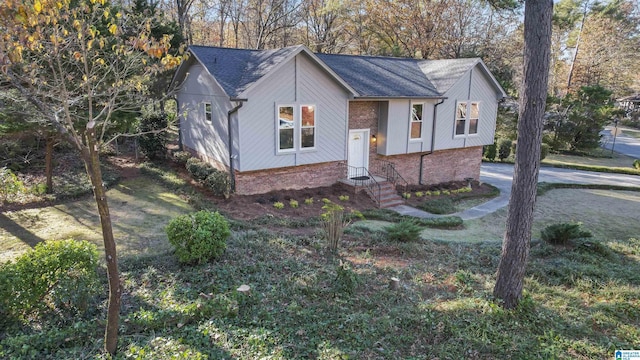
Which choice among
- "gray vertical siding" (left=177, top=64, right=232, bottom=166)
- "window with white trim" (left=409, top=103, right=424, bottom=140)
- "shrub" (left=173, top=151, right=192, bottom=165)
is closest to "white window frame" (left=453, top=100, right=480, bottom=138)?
"window with white trim" (left=409, top=103, right=424, bottom=140)

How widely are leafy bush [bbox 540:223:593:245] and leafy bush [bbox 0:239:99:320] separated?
1077 centimetres

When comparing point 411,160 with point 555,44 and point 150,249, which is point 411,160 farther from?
point 555,44

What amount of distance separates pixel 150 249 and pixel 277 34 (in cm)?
3081

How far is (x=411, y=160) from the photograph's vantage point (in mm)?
18484

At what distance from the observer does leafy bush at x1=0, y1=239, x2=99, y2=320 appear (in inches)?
209

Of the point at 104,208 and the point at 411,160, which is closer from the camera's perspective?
the point at 104,208

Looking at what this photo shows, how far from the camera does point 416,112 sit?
17.7 m

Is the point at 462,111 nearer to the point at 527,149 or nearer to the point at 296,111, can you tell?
the point at 296,111

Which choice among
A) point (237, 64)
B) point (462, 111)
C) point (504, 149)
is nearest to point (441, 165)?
point (462, 111)

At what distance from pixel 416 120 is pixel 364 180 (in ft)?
13.4

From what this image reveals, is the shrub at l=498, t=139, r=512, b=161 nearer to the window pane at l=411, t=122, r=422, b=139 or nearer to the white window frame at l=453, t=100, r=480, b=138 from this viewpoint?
the white window frame at l=453, t=100, r=480, b=138

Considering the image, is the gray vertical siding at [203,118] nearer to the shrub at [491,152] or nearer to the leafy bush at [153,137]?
the leafy bush at [153,137]

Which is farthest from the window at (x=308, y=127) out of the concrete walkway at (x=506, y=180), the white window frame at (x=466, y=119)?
the white window frame at (x=466, y=119)

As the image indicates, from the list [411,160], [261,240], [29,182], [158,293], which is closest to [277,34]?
[411,160]
